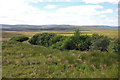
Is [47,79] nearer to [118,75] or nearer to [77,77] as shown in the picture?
[77,77]

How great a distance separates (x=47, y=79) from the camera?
6688 mm

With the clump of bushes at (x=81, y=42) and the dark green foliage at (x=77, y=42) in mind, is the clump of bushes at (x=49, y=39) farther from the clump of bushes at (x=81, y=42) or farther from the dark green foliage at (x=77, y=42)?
the dark green foliage at (x=77, y=42)

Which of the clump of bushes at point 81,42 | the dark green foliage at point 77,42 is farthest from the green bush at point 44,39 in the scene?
the dark green foliage at point 77,42

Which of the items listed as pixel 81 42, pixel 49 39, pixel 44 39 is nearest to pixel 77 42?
pixel 81 42

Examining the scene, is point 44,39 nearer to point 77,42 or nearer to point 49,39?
point 49,39

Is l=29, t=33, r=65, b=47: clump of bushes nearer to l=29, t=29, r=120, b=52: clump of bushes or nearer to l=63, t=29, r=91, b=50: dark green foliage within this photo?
l=29, t=29, r=120, b=52: clump of bushes

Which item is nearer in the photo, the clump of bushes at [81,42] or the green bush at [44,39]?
the clump of bushes at [81,42]

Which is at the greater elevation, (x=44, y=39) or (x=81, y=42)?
(x=44, y=39)

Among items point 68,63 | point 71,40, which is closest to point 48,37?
point 71,40

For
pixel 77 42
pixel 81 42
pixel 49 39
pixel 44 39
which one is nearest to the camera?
pixel 81 42

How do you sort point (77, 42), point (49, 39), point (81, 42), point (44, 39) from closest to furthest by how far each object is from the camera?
point (81, 42), point (77, 42), point (49, 39), point (44, 39)

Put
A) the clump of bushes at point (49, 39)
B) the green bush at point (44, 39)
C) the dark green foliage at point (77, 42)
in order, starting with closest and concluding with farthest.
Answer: the dark green foliage at point (77, 42) < the clump of bushes at point (49, 39) < the green bush at point (44, 39)

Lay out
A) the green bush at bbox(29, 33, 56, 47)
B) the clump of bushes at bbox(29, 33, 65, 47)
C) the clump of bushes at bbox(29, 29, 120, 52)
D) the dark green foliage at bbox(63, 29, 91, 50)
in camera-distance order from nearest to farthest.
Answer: the clump of bushes at bbox(29, 29, 120, 52), the dark green foliage at bbox(63, 29, 91, 50), the clump of bushes at bbox(29, 33, 65, 47), the green bush at bbox(29, 33, 56, 47)

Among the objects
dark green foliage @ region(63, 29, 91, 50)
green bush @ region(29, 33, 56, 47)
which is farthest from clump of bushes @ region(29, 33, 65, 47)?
dark green foliage @ region(63, 29, 91, 50)
